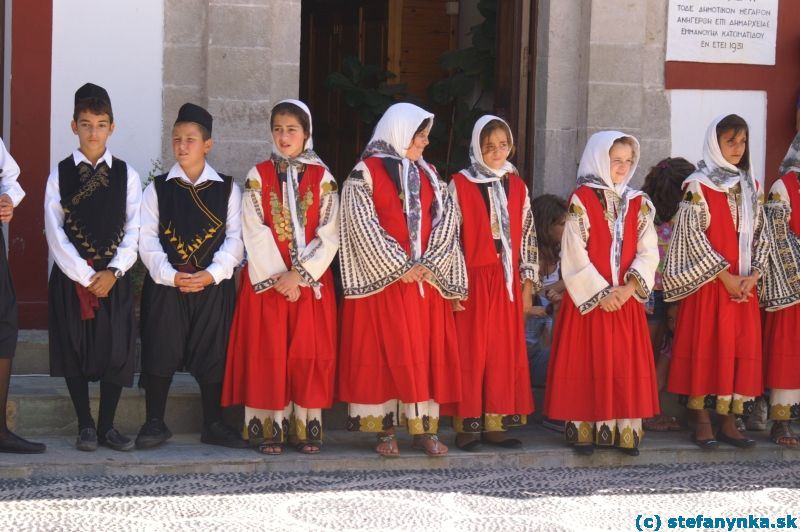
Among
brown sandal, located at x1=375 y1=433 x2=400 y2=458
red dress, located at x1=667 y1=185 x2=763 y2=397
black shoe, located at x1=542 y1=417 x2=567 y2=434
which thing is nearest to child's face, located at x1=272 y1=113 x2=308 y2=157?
brown sandal, located at x1=375 y1=433 x2=400 y2=458

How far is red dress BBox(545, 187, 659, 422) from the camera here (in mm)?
6691

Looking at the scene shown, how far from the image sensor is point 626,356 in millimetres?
6707

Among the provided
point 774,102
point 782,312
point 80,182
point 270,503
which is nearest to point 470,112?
point 774,102

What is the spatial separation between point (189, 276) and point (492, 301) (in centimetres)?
155

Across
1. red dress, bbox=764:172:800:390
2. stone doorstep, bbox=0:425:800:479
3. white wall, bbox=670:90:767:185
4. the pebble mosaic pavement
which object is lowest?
the pebble mosaic pavement

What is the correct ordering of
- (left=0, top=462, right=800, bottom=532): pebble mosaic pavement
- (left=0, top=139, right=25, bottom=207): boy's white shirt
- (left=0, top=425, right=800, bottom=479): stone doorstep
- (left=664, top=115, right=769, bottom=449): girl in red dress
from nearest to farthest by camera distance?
(left=0, top=462, right=800, bottom=532): pebble mosaic pavement
(left=0, top=425, right=800, bottom=479): stone doorstep
(left=0, top=139, right=25, bottom=207): boy's white shirt
(left=664, top=115, right=769, bottom=449): girl in red dress

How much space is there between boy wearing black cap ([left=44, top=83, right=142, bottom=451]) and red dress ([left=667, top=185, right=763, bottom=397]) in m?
2.96

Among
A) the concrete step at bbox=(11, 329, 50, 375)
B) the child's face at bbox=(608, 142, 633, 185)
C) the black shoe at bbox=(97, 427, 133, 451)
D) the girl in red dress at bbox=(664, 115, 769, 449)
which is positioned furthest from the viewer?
the concrete step at bbox=(11, 329, 50, 375)

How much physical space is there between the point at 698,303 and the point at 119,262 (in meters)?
3.05

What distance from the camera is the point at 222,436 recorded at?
6.43 m

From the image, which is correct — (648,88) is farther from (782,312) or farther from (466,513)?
(466,513)

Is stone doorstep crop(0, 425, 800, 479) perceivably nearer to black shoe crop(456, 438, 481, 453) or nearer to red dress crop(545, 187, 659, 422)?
black shoe crop(456, 438, 481, 453)

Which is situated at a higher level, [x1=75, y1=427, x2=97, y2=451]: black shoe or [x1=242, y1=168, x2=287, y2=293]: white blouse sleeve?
[x1=242, y1=168, x2=287, y2=293]: white blouse sleeve

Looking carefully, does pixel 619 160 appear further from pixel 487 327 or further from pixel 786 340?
pixel 786 340
